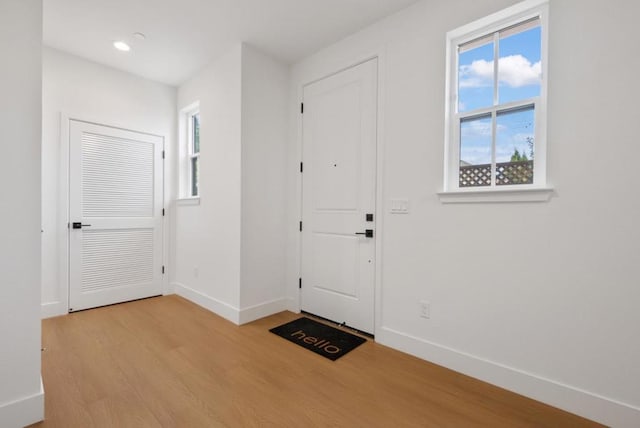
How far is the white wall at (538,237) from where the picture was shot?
5.17 ft

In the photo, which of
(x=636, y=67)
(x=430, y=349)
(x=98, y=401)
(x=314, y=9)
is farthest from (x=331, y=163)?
(x=98, y=401)

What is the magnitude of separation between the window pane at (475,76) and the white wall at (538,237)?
172 millimetres

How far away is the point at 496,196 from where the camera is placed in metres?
1.94

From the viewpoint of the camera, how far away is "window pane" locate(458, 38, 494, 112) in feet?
6.88

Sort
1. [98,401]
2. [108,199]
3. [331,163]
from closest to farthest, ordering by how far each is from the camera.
Result: 1. [98,401]
2. [331,163]
3. [108,199]

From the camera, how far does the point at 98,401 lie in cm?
175

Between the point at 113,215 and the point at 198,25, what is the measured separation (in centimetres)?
237

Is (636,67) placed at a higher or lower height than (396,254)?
higher

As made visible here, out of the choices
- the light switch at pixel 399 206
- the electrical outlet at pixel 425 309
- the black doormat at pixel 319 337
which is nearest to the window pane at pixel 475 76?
the light switch at pixel 399 206

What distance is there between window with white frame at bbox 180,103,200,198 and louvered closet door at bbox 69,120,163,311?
28 centimetres

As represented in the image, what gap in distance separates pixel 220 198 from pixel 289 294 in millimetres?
1338

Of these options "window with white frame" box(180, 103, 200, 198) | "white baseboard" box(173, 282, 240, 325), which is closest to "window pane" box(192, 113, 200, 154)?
"window with white frame" box(180, 103, 200, 198)

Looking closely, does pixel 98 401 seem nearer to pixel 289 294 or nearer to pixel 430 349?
pixel 289 294

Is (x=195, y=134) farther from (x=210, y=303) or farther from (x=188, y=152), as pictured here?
(x=210, y=303)
